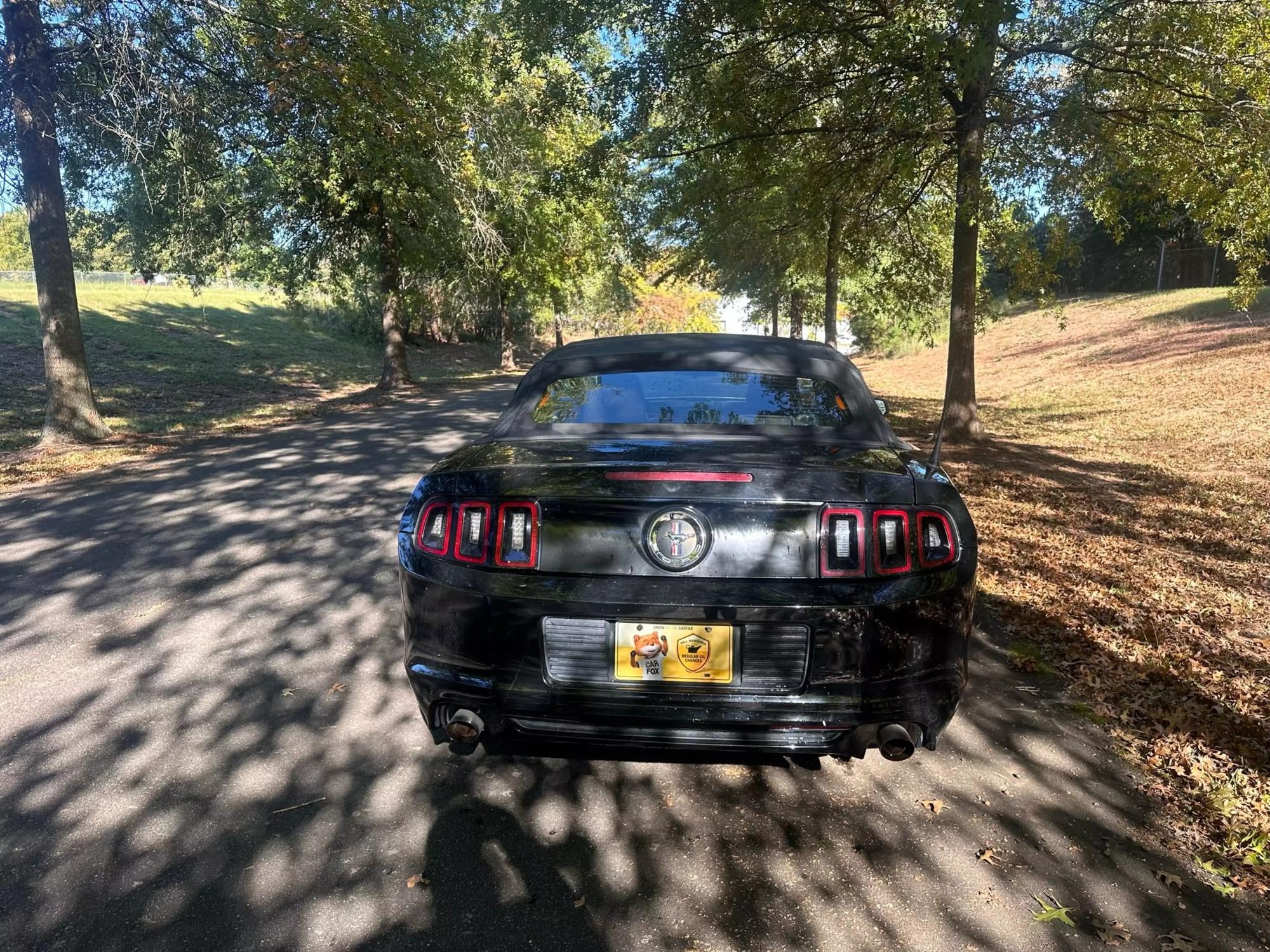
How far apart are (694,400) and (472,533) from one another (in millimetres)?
1356

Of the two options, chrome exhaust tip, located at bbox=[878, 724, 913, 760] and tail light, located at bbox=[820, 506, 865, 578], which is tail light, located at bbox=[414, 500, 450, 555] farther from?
chrome exhaust tip, located at bbox=[878, 724, 913, 760]

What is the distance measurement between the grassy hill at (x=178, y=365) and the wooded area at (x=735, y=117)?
83.0 inches

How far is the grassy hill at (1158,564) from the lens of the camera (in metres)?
3.11

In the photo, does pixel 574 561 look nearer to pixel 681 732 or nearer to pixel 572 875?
pixel 681 732

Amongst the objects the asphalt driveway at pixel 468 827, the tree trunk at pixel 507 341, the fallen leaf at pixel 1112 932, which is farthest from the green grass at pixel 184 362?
the fallen leaf at pixel 1112 932

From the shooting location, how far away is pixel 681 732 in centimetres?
246

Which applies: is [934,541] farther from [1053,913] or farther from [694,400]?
[694,400]

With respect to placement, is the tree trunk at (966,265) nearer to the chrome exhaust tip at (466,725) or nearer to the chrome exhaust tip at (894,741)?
the chrome exhaust tip at (894,741)

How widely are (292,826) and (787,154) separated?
1182 centimetres

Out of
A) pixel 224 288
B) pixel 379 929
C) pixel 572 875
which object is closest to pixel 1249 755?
pixel 572 875

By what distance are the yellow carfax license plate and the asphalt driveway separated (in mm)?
381

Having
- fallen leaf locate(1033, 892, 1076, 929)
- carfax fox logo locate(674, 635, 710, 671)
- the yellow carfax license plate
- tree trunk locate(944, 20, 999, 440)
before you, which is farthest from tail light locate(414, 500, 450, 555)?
tree trunk locate(944, 20, 999, 440)

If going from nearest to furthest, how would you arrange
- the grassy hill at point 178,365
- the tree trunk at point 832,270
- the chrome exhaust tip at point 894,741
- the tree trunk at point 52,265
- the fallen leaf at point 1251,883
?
the fallen leaf at point 1251,883
the chrome exhaust tip at point 894,741
the tree trunk at point 52,265
the grassy hill at point 178,365
the tree trunk at point 832,270

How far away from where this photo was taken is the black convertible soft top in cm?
323
